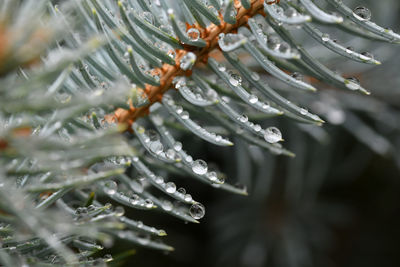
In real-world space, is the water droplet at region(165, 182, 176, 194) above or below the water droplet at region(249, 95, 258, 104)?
below

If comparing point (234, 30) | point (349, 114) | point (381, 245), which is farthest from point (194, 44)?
point (381, 245)

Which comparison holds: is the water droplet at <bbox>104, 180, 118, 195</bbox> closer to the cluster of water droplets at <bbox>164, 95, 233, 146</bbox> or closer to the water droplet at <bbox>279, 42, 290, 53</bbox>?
the cluster of water droplets at <bbox>164, 95, 233, 146</bbox>

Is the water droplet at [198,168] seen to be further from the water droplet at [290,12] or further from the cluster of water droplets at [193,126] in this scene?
the water droplet at [290,12]

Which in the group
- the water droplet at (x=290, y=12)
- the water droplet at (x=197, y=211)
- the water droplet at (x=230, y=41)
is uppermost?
the water droplet at (x=290, y=12)

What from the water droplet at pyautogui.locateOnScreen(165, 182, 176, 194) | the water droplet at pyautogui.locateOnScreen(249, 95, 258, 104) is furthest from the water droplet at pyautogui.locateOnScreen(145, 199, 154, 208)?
the water droplet at pyautogui.locateOnScreen(249, 95, 258, 104)

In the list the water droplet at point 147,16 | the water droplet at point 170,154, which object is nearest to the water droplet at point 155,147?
the water droplet at point 170,154

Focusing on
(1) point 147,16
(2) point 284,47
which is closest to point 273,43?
(2) point 284,47

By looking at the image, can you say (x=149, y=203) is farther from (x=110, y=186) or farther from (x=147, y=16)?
(x=147, y=16)

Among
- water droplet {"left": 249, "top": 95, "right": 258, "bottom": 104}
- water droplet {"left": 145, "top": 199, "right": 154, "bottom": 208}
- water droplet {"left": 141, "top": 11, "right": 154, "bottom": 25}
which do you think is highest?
water droplet {"left": 141, "top": 11, "right": 154, "bottom": 25}
